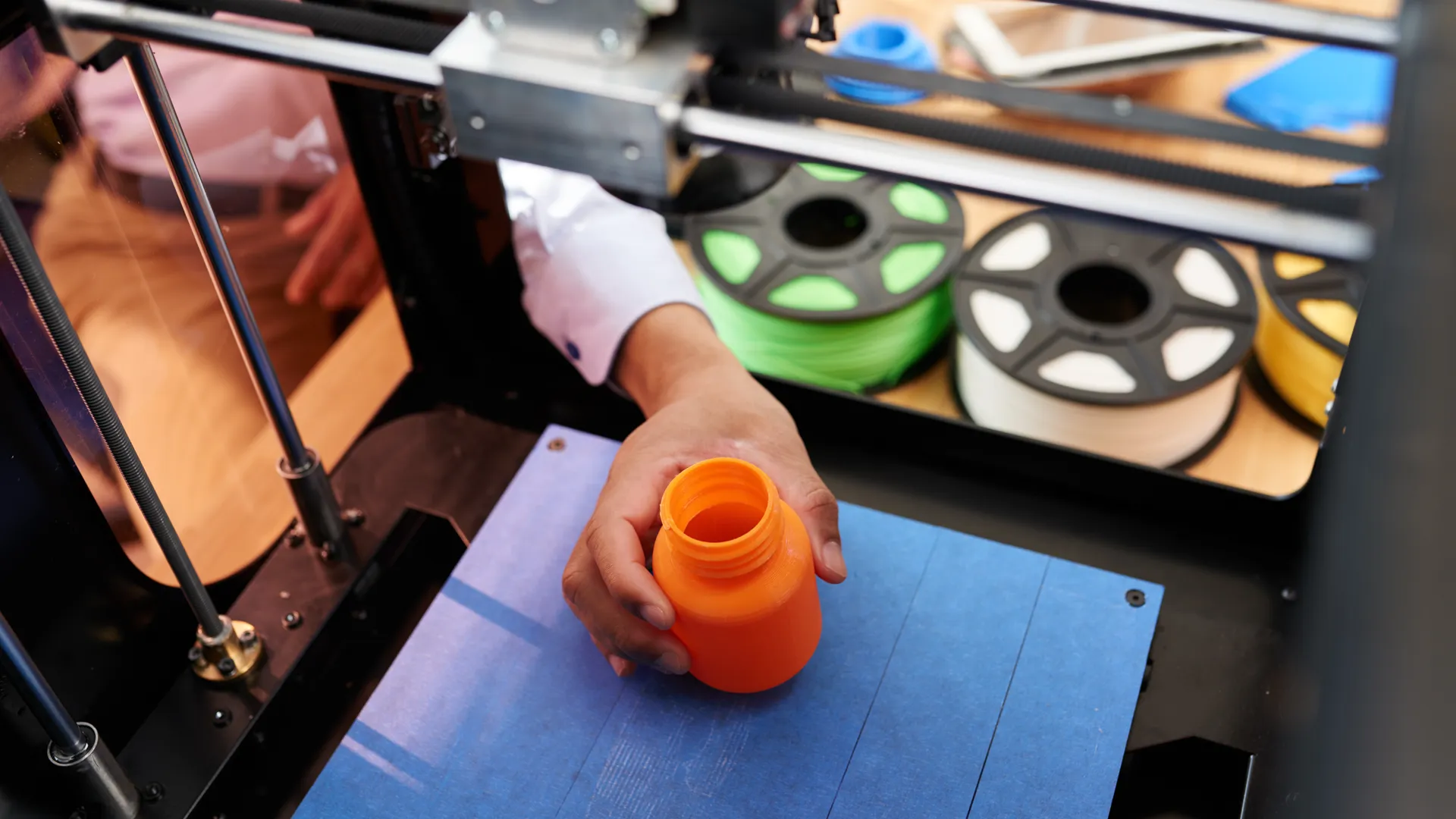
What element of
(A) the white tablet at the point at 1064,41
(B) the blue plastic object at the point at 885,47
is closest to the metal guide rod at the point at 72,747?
(B) the blue plastic object at the point at 885,47

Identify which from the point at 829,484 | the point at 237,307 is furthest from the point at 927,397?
the point at 237,307

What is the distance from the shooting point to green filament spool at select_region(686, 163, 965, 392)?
1064mm

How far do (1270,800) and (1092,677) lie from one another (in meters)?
0.12

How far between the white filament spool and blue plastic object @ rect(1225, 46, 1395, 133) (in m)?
0.32

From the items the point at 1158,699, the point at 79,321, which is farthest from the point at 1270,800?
the point at 79,321


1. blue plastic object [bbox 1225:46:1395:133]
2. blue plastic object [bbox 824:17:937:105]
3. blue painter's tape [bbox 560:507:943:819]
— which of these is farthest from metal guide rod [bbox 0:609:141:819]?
blue plastic object [bbox 1225:46:1395:133]

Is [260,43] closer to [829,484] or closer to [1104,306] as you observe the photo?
[829,484]

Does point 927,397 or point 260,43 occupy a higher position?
point 260,43

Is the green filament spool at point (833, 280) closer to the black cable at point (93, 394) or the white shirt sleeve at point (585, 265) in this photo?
the white shirt sleeve at point (585, 265)

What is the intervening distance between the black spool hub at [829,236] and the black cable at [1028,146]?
579mm

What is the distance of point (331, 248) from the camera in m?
1.12

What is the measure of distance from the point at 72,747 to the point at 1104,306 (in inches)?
34.8

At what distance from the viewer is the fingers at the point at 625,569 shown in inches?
26.2

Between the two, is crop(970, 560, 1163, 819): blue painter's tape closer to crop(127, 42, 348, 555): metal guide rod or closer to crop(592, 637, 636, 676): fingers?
crop(592, 637, 636, 676): fingers
